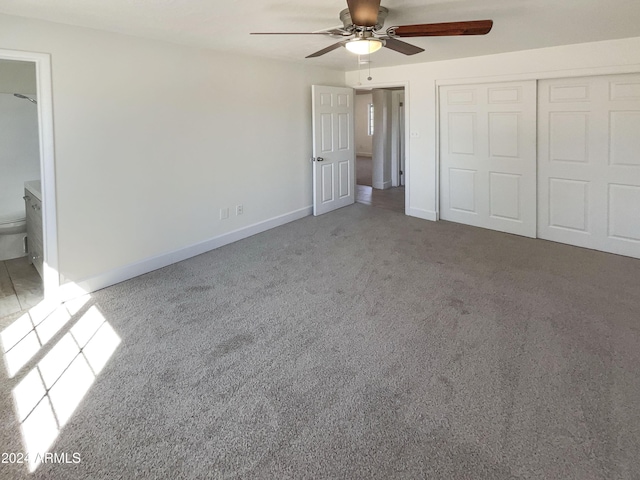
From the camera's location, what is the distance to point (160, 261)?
420 cm

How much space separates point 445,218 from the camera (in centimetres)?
591

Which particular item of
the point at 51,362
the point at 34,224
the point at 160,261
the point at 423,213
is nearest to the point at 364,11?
the point at 51,362

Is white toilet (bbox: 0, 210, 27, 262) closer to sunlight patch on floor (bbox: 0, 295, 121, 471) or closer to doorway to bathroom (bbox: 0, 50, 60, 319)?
doorway to bathroom (bbox: 0, 50, 60, 319)

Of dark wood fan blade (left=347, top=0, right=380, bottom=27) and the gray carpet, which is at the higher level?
dark wood fan blade (left=347, top=0, right=380, bottom=27)

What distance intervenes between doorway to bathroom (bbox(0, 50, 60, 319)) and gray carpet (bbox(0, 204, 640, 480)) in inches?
26.3

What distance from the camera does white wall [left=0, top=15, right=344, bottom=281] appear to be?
3.36 m

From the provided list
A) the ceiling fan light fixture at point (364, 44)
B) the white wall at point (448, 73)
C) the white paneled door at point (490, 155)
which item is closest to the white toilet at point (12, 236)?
the ceiling fan light fixture at point (364, 44)

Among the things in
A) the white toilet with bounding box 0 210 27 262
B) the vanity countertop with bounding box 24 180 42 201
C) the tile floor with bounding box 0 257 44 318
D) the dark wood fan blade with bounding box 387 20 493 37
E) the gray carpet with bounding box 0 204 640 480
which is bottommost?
the gray carpet with bounding box 0 204 640 480

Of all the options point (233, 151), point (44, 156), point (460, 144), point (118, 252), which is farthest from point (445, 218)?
point (44, 156)

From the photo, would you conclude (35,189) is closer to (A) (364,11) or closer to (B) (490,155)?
(A) (364,11)

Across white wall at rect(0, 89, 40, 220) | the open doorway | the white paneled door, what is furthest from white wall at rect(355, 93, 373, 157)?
white wall at rect(0, 89, 40, 220)

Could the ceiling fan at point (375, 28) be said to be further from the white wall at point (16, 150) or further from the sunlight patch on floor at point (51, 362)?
the white wall at point (16, 150)

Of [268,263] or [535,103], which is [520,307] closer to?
[268,263]

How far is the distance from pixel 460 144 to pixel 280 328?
385cm
